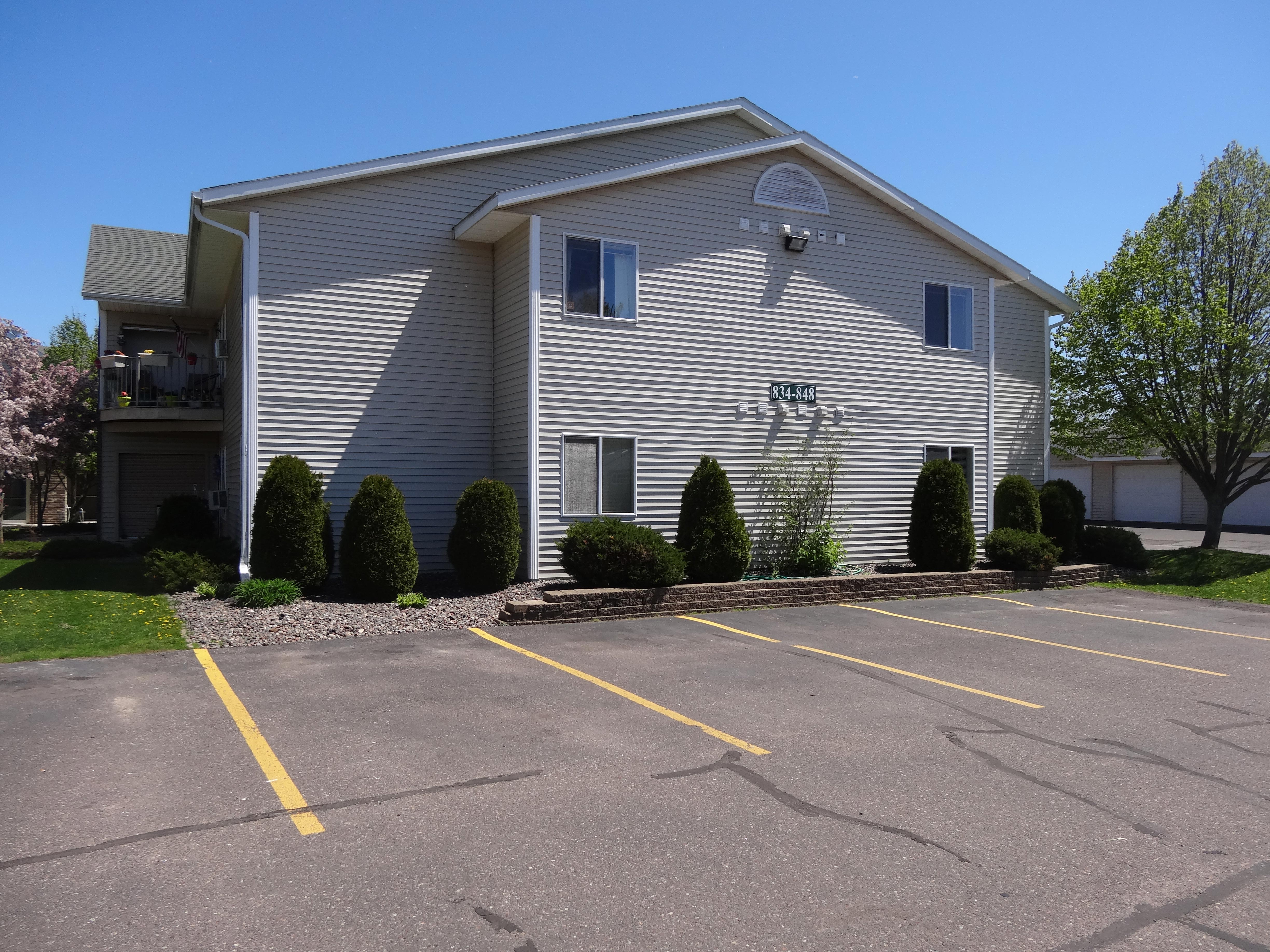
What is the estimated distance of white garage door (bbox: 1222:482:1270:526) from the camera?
32.6 meters

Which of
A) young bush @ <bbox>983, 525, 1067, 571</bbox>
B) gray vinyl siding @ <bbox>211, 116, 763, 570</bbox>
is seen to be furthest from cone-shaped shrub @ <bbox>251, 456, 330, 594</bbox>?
young bush @ <bbox>983, 525, 1067, 571</bbox>

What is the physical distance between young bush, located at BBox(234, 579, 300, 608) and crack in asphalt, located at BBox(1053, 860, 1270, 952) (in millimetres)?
10375

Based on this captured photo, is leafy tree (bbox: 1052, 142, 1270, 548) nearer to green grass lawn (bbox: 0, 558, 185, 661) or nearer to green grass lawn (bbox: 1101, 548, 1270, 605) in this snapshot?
green grass lawn (bbox: 1101, 548, 1270, 605)

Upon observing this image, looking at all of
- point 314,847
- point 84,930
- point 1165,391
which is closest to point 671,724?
point 314,847

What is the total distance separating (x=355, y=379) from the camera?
14.8 metres

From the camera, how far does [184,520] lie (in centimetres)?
1908

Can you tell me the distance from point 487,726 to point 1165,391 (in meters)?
19.1

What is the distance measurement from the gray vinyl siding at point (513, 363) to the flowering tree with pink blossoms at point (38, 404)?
13.7m

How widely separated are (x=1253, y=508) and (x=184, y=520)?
35.0 m

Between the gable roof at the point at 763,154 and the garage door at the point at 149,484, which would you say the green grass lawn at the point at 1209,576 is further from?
the garage door at the point at 149,484

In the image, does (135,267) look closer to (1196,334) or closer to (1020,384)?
(1020,384)

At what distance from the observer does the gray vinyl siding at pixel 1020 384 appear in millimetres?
19172

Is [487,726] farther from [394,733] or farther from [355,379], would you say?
[355,379]

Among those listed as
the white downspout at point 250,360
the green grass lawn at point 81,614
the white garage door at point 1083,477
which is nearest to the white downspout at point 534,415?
the white downspout at point 250,360
